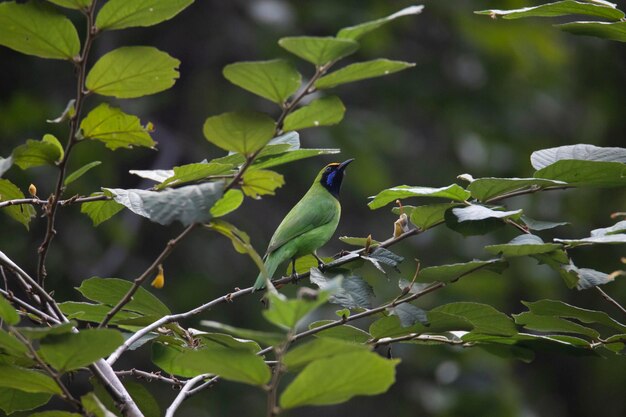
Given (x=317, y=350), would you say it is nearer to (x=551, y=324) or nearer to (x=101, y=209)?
(x=551, y=324)

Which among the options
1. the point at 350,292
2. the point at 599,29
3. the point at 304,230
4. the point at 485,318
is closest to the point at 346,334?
the point at 350,292

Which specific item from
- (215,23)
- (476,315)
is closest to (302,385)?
(476,315)

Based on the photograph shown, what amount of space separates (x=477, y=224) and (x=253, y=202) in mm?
6347

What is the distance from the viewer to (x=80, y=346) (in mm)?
1430

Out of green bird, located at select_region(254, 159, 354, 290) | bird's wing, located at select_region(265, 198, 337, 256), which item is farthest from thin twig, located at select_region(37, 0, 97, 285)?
bird's wing, located at select_region(265, 198, 337, 256)

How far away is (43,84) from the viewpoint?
7.14m

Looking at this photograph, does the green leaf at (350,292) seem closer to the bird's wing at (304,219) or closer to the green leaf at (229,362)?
the green leaf at (229,362)

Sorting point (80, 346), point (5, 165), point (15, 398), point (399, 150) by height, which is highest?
point (5, 165)

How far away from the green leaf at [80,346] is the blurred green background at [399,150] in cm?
460

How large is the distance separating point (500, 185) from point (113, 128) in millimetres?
824

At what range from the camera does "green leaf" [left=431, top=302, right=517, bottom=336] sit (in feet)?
5.90

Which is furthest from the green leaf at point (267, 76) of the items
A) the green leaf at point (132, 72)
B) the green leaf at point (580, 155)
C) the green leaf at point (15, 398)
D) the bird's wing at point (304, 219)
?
the bird's wing at point (304, 219)

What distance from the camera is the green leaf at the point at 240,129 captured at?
1558 mm

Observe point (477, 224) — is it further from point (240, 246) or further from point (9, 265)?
point (9, 265)
